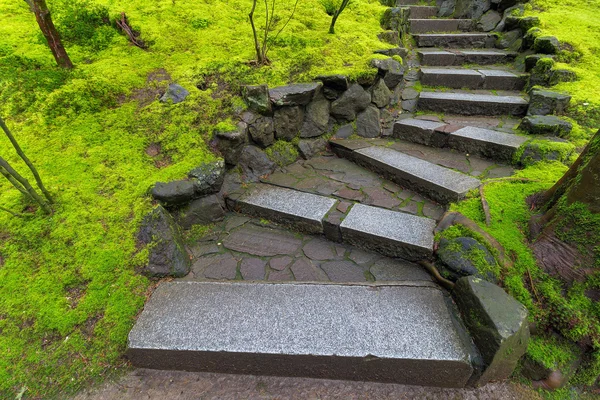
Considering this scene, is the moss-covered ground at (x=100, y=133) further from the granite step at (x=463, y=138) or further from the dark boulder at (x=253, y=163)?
the granite step at (x=463, y=138)

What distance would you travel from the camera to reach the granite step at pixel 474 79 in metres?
4.79

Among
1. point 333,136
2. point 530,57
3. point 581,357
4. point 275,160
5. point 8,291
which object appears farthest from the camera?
point 530,57

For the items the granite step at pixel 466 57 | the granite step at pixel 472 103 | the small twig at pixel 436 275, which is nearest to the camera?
the small twig at pixel 436 275

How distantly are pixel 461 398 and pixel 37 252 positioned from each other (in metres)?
3.37

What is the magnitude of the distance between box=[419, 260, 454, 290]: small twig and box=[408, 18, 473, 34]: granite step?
256 inches

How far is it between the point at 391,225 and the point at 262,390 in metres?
1.72

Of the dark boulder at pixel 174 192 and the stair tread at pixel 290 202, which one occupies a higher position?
the dark boulder at pixel 174 192

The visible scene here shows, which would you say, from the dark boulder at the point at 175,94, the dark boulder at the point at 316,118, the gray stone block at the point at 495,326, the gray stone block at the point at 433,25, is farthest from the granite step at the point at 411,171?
the gray stone block at the point at 433,25

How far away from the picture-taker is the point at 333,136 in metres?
4.28

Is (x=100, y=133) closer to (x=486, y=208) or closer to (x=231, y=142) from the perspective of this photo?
(x=231, y=142)

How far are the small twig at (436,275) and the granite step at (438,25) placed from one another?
6509 millimetres

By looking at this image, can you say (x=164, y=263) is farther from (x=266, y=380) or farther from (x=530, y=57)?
(x=530, y=57)

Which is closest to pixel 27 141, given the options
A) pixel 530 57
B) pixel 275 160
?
pixel 275 160

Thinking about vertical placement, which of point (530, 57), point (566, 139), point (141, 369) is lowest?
point (141, 369)
